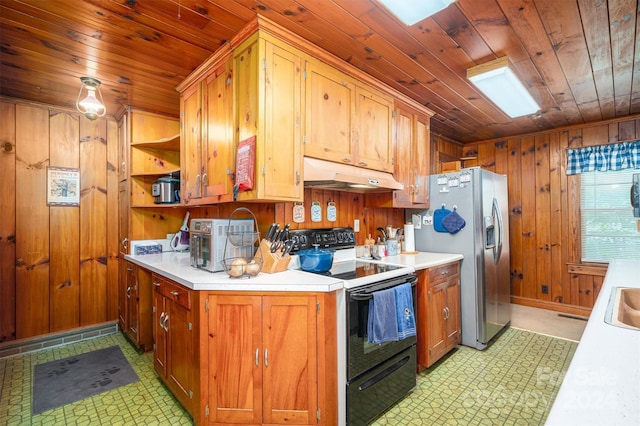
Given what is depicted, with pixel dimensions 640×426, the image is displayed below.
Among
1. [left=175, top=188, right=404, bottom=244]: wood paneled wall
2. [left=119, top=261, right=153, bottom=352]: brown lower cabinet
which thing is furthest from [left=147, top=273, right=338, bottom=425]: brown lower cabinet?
[left=119, top=261, right=153, bottom=352]: brown lower cabinet

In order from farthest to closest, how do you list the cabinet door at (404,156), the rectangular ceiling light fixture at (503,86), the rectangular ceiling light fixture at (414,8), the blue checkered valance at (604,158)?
the blue checkered valance at (604,158) < the cabinet door at (404,156) < the rectangular ceiling light fixture at (503,86) < the rectangular ceiling light fixture at (414,8)

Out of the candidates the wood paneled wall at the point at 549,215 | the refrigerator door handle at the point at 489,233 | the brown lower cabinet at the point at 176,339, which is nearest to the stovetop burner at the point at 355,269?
the brown lower cabinet at the point at 176,339

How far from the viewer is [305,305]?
1703mm

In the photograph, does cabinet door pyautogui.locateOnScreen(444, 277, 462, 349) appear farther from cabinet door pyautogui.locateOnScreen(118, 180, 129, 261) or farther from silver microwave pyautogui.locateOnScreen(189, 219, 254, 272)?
cabinet door pyautogui.locateOnScreen(118, 180, 129, 261)

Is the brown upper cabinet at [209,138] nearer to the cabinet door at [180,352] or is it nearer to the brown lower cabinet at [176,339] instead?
the brown lower cabinet at [176,339]

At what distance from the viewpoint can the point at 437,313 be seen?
101 inches

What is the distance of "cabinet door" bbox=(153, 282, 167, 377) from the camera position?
2.15 meters

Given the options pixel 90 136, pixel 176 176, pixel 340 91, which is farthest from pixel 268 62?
pixel 90 136

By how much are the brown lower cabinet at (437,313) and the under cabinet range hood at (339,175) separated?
82cm

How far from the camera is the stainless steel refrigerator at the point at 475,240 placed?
2.91m

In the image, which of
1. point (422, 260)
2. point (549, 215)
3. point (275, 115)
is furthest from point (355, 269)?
point (549, 215)

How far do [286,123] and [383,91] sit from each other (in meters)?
1.16

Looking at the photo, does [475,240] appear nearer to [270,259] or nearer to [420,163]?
[420,163]

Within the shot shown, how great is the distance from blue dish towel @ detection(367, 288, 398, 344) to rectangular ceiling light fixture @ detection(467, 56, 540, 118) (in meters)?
1.75
